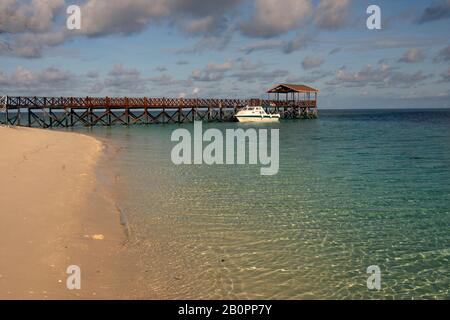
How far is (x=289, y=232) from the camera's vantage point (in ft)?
28.6

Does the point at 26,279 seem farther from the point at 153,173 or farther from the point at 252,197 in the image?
the point at 153,173

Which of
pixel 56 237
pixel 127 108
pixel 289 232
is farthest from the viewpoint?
pixel 127 108

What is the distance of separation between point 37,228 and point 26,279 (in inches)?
93.5

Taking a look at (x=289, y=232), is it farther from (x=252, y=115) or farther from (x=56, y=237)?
(x=252, y=115)

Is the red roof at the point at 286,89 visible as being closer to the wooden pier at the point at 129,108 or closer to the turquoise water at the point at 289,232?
the wooden pier at the point at 129,108

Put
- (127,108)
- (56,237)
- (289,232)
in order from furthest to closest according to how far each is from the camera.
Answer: (127,108) < (289,232) < (56,237)

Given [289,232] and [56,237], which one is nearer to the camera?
[56,237]

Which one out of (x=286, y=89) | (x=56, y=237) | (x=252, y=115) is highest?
(x=286, y=89)

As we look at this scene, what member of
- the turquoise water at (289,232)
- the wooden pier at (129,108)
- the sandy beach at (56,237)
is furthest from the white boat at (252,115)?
the sandy beach at (56,237)

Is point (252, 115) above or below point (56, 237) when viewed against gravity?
above

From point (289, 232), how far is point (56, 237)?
472 centimetres

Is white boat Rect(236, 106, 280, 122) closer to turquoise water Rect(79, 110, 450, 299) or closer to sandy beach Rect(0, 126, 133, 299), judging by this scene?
turquoise water Rect(79, 110, 450, 299)

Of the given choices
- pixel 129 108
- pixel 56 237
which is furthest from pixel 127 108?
pixel 56 237

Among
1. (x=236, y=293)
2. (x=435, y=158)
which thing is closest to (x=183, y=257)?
(x=236, y=293)
